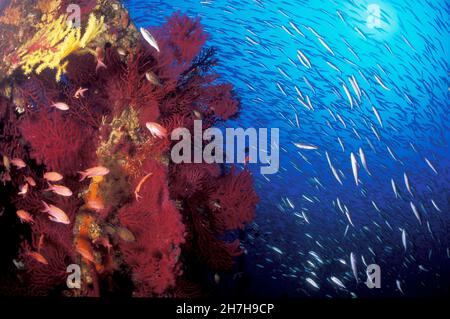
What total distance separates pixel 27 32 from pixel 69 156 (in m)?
2.58

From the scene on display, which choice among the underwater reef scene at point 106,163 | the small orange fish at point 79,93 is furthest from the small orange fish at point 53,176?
the small orange fish at point 79,93

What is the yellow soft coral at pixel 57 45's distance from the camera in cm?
447

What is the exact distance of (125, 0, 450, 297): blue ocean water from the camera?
32.8 ft

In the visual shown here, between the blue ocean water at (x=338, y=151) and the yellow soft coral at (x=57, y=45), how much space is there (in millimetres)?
1948

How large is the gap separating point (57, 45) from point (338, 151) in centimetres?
3853

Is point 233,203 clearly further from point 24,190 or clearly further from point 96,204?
point 24,190

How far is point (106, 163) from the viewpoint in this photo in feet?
13.3

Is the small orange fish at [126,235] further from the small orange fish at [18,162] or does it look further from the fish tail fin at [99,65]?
the fish tail fin at [99,65]

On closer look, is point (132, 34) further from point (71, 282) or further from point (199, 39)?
point (71, 282)

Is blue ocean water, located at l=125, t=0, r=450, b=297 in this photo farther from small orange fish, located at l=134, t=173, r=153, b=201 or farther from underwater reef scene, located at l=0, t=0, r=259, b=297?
small orange fish, located at l=134, t=173, r=153, b=201

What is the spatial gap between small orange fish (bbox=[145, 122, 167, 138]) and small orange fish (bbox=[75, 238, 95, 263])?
1.54 m

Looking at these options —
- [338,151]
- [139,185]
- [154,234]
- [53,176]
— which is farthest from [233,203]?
[338,151]

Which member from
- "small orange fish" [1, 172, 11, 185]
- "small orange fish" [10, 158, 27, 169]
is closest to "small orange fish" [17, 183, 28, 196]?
"small orange fish" [10, 158, 27, 169]

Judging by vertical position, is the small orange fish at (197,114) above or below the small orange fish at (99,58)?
below
